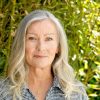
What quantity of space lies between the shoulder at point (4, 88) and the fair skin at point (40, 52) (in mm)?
122

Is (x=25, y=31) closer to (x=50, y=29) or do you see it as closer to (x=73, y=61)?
(x=50, y=29)

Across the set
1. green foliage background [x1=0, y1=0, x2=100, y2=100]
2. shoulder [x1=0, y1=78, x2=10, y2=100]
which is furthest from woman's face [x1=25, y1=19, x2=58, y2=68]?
green foliage background [x1=0, y1=0, x2=100, y2=100]

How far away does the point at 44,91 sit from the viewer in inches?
115

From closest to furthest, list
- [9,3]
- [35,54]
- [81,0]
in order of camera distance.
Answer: [35,54] → [9,3] → [81,0]

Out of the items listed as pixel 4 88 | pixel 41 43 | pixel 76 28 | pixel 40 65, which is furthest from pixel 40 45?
pixel 76 28

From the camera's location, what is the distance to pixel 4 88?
2902mm

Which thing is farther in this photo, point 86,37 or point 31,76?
point 86,37

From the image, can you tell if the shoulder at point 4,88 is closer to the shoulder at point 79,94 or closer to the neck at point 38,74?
the neck at point 38,74

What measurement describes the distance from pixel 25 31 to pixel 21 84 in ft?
1.00

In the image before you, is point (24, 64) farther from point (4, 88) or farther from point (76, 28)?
point (76, 28)

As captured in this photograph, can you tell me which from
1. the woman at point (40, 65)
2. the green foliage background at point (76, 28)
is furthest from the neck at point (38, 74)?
the green foliage background at point (76, 28)

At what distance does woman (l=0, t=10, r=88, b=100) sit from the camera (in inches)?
110

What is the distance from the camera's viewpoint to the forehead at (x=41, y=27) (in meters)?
2.79

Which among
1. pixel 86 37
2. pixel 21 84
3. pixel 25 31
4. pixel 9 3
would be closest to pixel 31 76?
pixel 21 84
